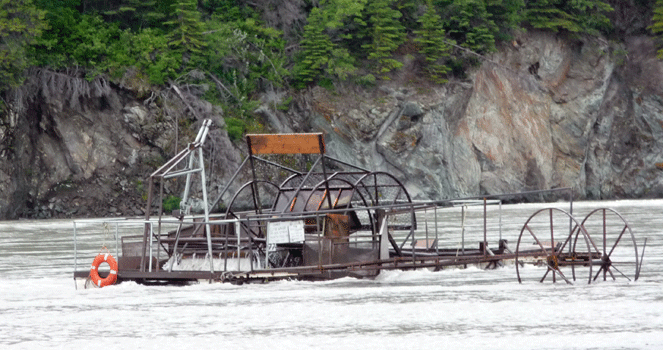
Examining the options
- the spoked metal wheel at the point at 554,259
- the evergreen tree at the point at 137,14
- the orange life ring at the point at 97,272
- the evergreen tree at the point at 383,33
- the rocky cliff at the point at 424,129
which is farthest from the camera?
the evergreen tree at the point at 383,33

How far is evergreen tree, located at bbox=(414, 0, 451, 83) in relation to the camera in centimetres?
5666

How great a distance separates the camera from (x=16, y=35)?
4506 cm

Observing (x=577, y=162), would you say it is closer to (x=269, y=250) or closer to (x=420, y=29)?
(x=420, y=29)

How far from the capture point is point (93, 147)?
48219 mm

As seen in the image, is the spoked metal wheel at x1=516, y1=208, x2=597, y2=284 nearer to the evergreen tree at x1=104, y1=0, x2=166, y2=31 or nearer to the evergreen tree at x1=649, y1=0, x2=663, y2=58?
the evergreen tree at x1=104, y1=0, x2=166, y2=31

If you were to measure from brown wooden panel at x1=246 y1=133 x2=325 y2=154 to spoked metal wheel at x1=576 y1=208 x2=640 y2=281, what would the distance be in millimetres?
5621

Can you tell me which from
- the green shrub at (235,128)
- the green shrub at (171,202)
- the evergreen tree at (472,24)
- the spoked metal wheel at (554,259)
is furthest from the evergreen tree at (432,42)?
the spoked metal wheel at (554,259)

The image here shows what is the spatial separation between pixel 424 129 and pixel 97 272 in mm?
39790

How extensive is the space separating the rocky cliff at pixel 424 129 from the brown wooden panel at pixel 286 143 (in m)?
29.0

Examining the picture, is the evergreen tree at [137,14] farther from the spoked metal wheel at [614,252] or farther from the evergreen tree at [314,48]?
the spoked metal wheel at [614,252]

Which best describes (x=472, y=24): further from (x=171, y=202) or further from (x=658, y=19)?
(x=171, y=202)

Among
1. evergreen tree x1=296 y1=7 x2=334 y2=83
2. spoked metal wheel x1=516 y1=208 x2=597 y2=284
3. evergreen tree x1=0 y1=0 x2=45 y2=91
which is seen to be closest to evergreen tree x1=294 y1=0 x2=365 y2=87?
evergreen tree x1=296 y1=7 x2=334 y2=83

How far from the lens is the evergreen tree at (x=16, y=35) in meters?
43.4

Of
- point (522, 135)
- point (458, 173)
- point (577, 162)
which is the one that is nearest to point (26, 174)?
point (458, 173)
